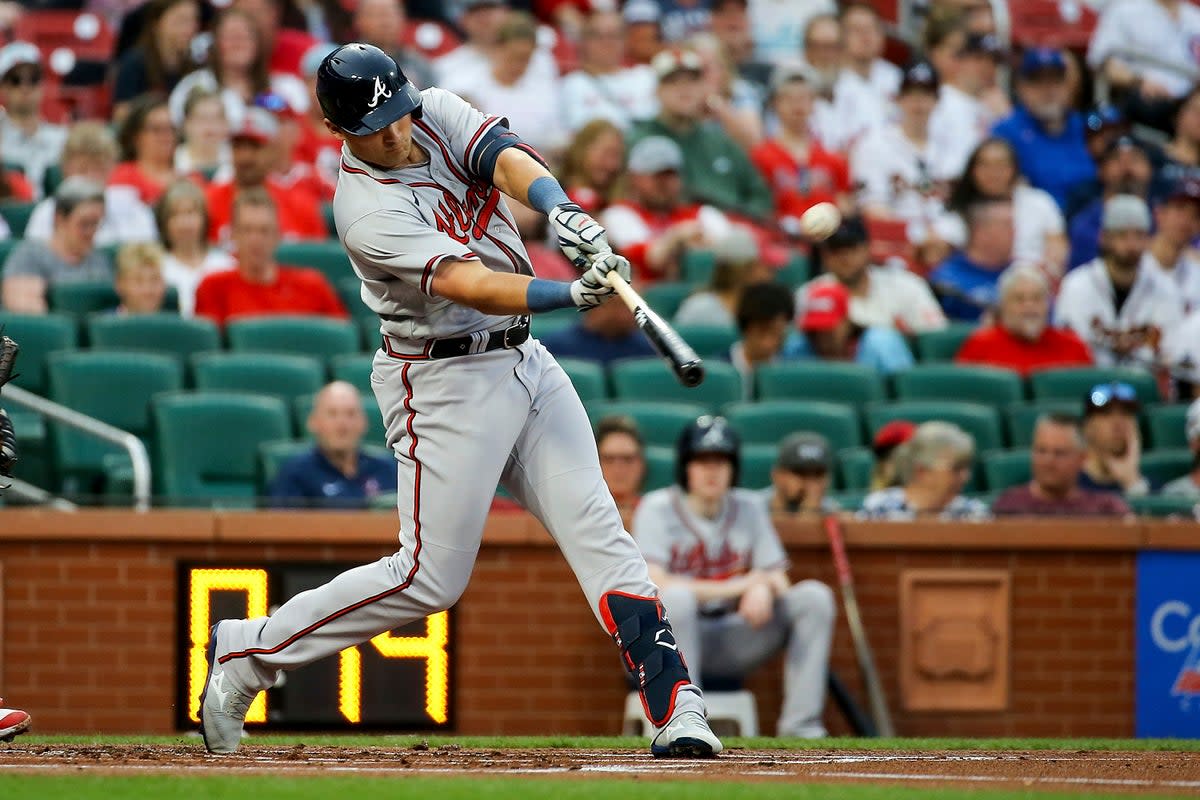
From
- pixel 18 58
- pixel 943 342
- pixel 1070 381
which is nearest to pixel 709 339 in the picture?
pixel 943 342

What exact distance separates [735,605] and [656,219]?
3699mm

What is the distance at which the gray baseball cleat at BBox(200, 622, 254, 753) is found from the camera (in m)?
5.15

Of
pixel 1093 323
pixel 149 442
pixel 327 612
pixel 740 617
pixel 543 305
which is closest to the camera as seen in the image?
pixel 543 305

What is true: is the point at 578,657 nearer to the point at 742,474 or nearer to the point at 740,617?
the point at 740,617

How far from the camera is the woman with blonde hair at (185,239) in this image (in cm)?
934

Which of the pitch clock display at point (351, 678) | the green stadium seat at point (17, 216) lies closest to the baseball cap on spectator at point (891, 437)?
the pitch clock display at point (351, 678)

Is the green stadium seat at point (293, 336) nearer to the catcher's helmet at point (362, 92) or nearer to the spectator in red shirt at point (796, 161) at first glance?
the spectator in red shirt at point (796, 161)

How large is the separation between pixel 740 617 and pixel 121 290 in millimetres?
3511

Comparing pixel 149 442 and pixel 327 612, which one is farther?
pixel 149 442

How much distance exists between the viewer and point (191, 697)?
269 inches

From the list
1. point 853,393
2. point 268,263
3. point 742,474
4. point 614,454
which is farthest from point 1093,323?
point 268,263

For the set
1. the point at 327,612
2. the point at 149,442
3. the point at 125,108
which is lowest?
the point at 327,612

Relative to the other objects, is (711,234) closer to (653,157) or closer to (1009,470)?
(653,157)

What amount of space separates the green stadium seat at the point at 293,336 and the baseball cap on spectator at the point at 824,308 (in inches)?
91.1
